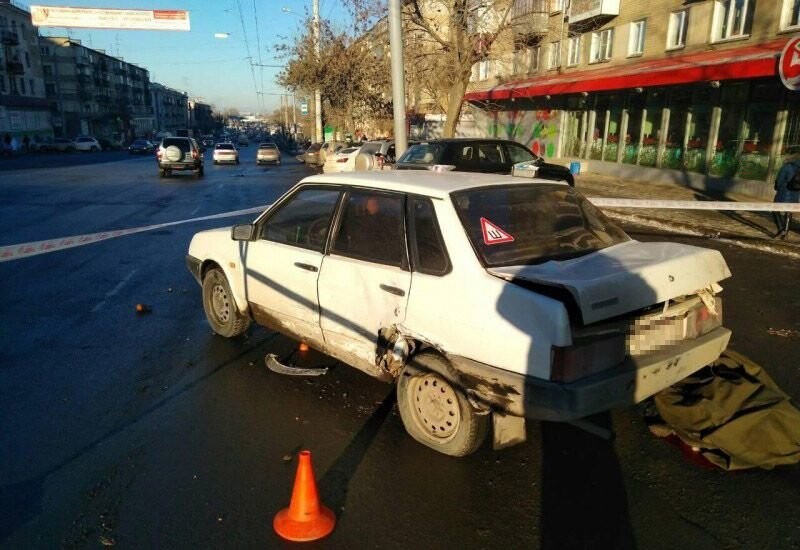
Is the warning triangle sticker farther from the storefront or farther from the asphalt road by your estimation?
the storefront

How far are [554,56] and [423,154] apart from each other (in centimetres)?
1829

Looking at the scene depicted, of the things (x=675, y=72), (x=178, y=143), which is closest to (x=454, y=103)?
(x=675, y=72)

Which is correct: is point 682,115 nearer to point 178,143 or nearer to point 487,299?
point 487,299

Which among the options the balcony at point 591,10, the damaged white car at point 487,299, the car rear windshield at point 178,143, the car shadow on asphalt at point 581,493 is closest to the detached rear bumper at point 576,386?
the damaged white car at point 487,299

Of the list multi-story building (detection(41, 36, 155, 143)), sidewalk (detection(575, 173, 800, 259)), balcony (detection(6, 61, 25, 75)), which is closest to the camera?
sidewalk (detection(575, 173, 800, 259))

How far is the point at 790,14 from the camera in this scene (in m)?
15.6

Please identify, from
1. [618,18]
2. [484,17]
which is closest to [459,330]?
[484,17]

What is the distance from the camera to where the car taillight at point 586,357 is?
2.89 m

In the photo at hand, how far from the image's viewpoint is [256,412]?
4027 millimetres

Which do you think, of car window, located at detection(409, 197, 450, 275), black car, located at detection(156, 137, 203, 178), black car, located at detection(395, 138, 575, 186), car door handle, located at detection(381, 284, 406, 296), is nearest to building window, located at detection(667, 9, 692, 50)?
black car, located at detection(395, 138, 575, 186)

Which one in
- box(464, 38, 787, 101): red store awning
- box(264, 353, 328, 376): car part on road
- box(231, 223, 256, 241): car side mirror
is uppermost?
box(464, 38, 787, 101): red store awning

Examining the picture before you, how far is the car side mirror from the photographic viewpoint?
15.5 feet

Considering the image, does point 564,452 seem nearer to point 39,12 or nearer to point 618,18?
point 618,18

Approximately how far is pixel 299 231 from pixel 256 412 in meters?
1.34
